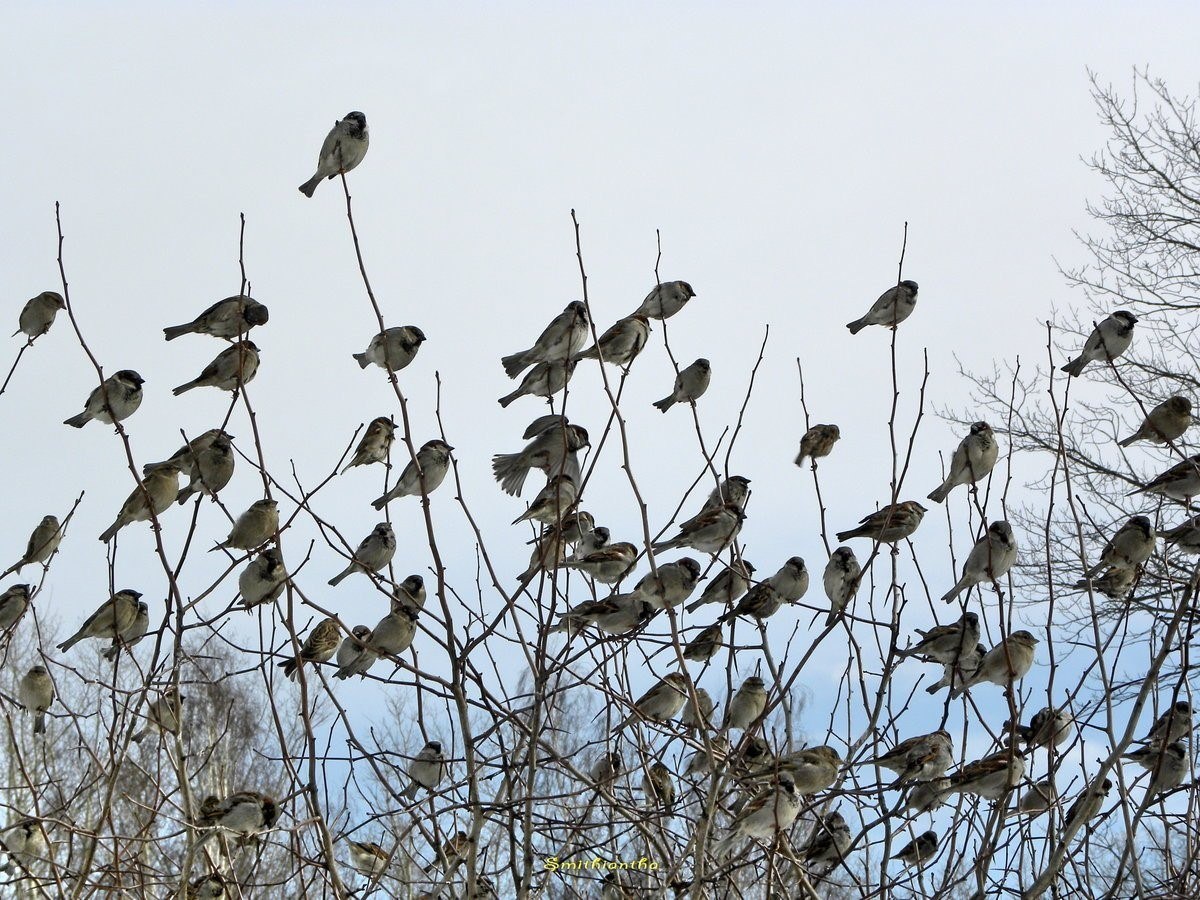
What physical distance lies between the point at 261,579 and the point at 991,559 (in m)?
2.81

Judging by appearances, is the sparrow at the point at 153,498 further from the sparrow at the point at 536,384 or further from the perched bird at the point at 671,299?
the perched bird at the point at 671,299

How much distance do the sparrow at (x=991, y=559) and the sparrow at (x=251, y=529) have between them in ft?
8.82

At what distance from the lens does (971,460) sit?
228 inches

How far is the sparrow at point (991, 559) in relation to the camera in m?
5.32

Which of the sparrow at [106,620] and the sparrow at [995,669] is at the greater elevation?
Answer: the sparrow at [106,620]

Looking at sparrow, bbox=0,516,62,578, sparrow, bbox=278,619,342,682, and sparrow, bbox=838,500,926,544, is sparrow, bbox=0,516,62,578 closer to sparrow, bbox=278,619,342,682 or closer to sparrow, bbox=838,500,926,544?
sparrow, bbox=278,619,342,682

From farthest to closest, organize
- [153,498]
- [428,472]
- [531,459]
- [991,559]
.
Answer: [428,472] → [531,459] → [153,498] → [991,559]

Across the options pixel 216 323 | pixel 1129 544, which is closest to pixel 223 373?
pixel 216 323

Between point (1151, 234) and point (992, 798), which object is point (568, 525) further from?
point (1151, 234)

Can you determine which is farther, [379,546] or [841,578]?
[379,546]

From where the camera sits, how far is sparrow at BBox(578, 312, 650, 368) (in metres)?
6.23

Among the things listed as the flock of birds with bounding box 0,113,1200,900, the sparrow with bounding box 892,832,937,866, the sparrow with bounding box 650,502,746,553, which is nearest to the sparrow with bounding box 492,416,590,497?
the flock of birds with bounding box 0,113,1200,900

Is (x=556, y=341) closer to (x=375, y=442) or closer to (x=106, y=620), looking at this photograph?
(x=375, y=442)

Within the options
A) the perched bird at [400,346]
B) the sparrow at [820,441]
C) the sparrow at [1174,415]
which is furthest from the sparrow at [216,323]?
the sparrow at [1174,415]
